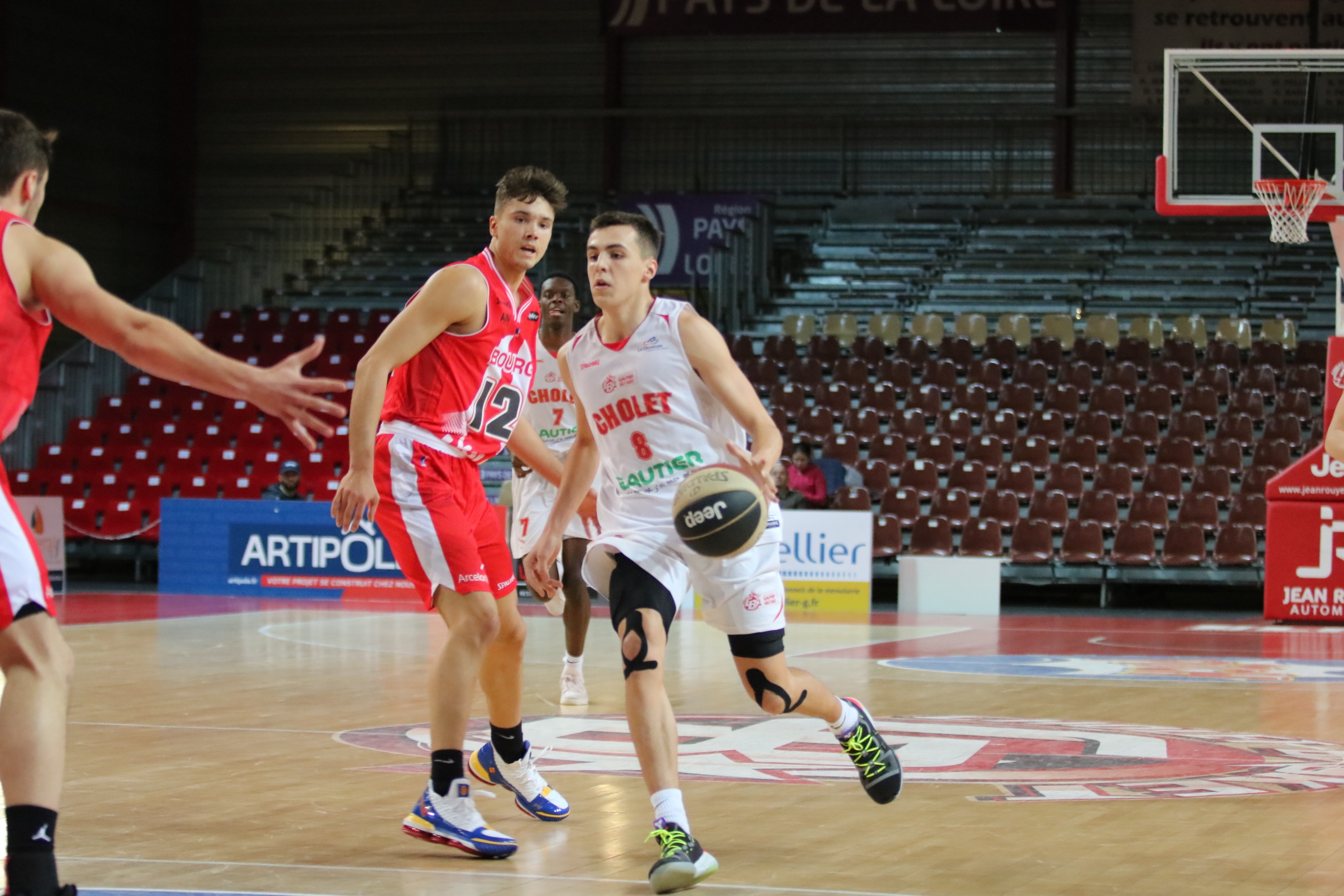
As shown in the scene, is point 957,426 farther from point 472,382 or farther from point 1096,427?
point 472,382

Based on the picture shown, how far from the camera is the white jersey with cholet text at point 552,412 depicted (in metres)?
8.80

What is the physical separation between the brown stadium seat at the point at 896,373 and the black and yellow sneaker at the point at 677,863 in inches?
607

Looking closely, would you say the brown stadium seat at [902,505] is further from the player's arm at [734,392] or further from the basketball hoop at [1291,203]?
the player's arm at [734,392]

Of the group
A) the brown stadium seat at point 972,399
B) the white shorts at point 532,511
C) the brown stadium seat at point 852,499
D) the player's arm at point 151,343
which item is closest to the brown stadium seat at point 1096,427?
the brown stadium seat at point 972,399

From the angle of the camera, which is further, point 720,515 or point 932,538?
point 932,538

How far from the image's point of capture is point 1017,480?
1781cm

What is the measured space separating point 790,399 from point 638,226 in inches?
558

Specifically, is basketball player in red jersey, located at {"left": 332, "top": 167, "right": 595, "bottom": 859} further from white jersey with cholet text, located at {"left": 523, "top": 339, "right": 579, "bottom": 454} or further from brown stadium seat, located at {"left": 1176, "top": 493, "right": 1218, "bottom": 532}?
brown stadium seat, located at {"left": 1176, "top": 493, "right": 1218, "bottom": 532}

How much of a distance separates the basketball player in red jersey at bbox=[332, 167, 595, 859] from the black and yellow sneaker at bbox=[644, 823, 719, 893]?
61 cm

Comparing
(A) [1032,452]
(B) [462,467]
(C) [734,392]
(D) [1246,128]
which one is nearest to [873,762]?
(C) [734,392]

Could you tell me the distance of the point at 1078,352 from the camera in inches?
779

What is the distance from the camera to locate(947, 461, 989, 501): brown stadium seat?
59.0 ft

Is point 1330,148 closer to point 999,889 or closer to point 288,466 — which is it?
point 288,466

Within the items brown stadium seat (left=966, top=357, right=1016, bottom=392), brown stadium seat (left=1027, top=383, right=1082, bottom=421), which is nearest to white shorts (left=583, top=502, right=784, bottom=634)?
brown stadium seat (left=1027, top=383, right=1082, bottom=421)
